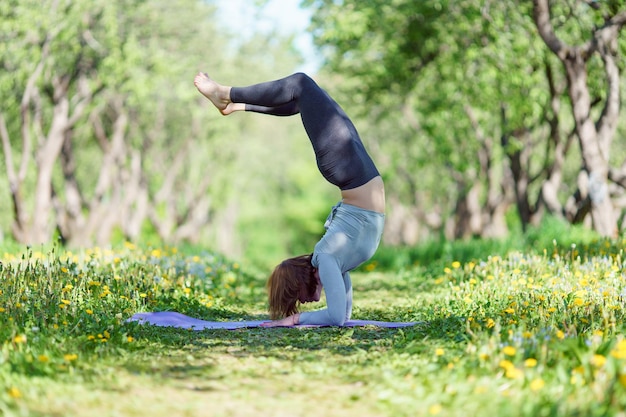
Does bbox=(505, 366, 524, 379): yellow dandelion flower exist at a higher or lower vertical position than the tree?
lower

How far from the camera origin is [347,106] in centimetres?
2577

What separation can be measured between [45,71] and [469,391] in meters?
16.0

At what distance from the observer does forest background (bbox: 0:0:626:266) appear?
569 inches

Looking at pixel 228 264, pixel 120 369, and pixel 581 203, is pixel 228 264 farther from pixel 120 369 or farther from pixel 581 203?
pixel 120 369

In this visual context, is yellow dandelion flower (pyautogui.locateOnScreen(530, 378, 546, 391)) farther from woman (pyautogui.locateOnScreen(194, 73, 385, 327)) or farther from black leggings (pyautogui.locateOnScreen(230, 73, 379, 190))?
black leggings (pyautogui.locateOnScreen(230, 73, 379, 190))

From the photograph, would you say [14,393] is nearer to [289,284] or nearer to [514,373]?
[514,373]

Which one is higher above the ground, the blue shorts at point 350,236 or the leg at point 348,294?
the blue shorts at point 350,236

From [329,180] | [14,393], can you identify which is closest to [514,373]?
[14,393]

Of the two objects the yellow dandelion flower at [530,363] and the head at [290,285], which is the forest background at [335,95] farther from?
Result: the yellow dandelion flower at [530,363]

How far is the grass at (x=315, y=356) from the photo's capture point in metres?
3.96

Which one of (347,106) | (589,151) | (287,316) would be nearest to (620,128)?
(347,106)

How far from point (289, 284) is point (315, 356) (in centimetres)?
151

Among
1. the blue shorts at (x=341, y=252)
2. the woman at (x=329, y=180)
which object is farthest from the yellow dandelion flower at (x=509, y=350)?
the woman at (x=329, y=180)

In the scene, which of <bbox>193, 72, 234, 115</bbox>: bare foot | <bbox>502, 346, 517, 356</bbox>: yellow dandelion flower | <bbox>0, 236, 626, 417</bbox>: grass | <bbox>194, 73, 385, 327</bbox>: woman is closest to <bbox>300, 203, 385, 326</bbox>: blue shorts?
<bbox>194, 73, 385, 327</bbox>: woman
